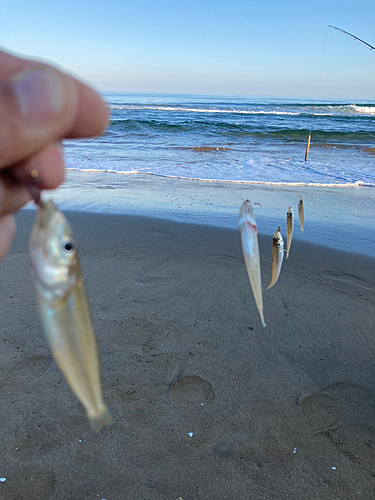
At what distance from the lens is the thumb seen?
32.0 inches

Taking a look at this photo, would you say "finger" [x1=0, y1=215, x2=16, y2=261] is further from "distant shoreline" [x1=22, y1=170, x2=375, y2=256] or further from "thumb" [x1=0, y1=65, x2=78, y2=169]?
"distant shoreline" [x1=22, y1=170, x2=375, y2=256]

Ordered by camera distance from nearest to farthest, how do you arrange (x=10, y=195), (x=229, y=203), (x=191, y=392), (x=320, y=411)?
(x=10, y=195), (x=320, y=411), (x=191, y=392), (x=229, y=203)

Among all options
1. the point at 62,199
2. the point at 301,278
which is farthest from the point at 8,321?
the point at 62,199

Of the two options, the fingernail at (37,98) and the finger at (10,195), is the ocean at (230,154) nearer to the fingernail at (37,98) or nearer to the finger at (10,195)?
the finger at (10,195)

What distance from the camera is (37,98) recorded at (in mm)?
826

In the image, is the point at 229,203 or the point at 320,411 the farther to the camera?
the point at 229,203

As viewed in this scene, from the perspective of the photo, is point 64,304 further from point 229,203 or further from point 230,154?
point 230,154

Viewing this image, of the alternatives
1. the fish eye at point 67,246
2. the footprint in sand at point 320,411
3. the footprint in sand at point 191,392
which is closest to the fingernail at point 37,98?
the fish eye at point 67,246

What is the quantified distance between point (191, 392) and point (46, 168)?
3.11 meters

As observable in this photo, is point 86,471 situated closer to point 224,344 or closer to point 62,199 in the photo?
point 224,344

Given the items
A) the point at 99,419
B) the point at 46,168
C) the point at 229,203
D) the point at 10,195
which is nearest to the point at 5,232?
the point at 10,195

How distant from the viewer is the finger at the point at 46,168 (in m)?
0.85

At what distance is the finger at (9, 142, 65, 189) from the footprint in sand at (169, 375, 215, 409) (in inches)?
116

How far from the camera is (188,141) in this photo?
2095 centimetres
